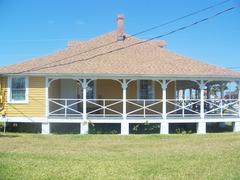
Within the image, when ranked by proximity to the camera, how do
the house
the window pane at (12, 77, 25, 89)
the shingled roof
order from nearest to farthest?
the house, the shingled roof, the window pane at (12, 77, 25, 89)

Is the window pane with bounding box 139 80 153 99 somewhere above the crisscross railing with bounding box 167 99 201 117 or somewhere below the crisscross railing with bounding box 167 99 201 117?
above

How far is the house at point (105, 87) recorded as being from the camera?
22.0 meters

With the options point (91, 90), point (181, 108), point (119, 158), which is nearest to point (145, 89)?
point (91, 90)

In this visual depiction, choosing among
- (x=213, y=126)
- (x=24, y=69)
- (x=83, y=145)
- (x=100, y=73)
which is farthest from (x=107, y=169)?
(x=213, y=126)

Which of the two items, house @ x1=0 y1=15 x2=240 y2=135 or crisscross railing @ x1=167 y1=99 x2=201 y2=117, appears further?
crisscross railing @ x1=167 y1=99 x2=201 y2=117

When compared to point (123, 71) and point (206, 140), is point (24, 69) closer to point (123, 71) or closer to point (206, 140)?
point (123, 71)

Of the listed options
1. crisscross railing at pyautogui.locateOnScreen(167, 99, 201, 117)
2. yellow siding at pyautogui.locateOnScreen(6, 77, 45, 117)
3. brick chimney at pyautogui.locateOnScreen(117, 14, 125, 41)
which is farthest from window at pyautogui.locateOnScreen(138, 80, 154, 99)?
yellow siding at pyautogui.locateOnScreen(6, 77, 45, 117)

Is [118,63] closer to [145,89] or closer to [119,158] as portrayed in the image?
[145,89]

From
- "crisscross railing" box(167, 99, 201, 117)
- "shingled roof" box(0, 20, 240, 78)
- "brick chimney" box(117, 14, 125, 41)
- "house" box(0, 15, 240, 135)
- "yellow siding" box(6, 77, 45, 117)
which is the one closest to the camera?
"house" box(0, 15, 240, 135)

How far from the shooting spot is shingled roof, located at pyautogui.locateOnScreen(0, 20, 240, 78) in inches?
871

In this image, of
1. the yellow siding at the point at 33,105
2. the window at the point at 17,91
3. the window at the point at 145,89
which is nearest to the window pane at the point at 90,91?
the window at the point at 145,89

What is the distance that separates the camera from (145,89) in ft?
82.2

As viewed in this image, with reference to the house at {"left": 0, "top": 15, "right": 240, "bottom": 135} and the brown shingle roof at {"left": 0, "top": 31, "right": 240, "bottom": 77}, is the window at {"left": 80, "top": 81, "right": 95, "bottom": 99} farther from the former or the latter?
the brown shingle roof at {"left": 0, "top": 31, "right": 240, "bottom": 77}

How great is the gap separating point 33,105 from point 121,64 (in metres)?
5.24
